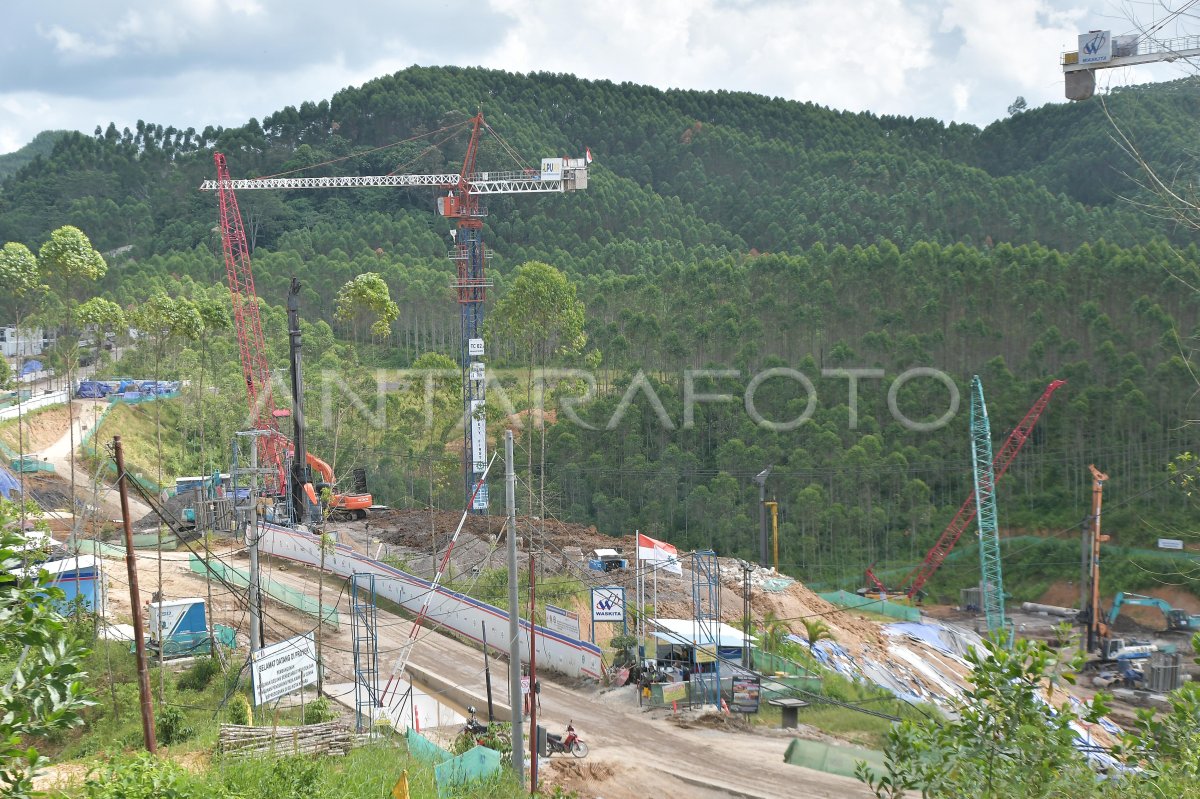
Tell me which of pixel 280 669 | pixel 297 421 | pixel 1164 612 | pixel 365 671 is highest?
pixel 297 421

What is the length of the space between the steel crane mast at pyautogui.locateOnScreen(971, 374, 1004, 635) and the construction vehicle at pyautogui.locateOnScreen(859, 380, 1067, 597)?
1192 millimetres

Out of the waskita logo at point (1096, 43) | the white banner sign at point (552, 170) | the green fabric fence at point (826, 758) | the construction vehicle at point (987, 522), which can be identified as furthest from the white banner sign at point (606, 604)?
the white banner sign at point (552, 170)

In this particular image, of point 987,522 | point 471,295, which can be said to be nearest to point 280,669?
point 471,295

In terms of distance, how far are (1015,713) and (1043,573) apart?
5593 cm

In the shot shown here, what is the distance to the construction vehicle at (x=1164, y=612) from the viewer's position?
2056 inches

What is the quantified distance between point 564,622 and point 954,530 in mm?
36806

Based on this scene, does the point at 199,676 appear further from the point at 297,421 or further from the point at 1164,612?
the point at 1164,612

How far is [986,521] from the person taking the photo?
5606 centimetres

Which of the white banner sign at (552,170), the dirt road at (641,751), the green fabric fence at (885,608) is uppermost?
the white banner sign at (552,170)

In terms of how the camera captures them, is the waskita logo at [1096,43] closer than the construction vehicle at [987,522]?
Yes

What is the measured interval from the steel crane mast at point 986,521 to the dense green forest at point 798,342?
3.98 m

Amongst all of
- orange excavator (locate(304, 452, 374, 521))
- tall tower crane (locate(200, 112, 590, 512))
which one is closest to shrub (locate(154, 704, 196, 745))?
orange excavator (locate(304, 452, 374, 521))

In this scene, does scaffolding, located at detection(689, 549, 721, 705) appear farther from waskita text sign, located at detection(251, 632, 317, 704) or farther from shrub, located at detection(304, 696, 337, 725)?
waskita text sign, located at detection(251, 632, 317, 704)

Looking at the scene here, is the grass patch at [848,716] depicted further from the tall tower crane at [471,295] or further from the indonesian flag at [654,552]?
the tall tower crane at [471,295]
